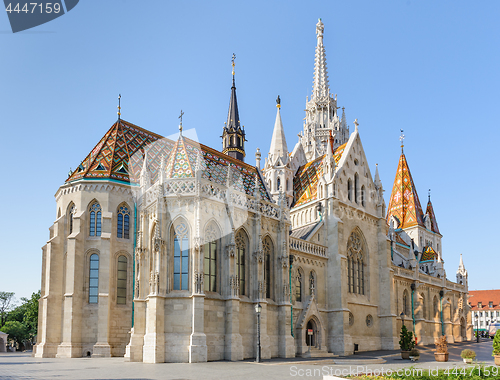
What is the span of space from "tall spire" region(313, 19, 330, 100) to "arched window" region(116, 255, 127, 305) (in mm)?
42472

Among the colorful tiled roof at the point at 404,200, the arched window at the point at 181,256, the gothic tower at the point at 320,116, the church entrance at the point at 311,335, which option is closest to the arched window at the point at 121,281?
the arched window at the point at 181,256

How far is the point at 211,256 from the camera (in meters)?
25.6

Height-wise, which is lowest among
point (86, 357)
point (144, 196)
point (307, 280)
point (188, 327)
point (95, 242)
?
point (86, 357)

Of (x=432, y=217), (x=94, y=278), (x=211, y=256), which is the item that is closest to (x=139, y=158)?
(x=94, y=278)

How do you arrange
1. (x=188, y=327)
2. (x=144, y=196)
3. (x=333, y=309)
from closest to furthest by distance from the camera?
(x=188, y=327), (x=144, y=196), (x=333, y=309)

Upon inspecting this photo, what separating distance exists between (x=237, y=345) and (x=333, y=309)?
1069 cm

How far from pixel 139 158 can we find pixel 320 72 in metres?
40.4

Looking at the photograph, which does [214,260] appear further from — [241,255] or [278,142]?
[278,142]

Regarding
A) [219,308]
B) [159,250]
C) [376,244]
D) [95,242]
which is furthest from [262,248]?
[376,244]

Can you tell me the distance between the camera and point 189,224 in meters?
24.9

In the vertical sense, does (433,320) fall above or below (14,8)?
below

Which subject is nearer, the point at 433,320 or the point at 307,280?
the point at 307,280

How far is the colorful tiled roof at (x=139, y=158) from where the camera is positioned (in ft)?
104

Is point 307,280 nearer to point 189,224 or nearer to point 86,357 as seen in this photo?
point 189,224
